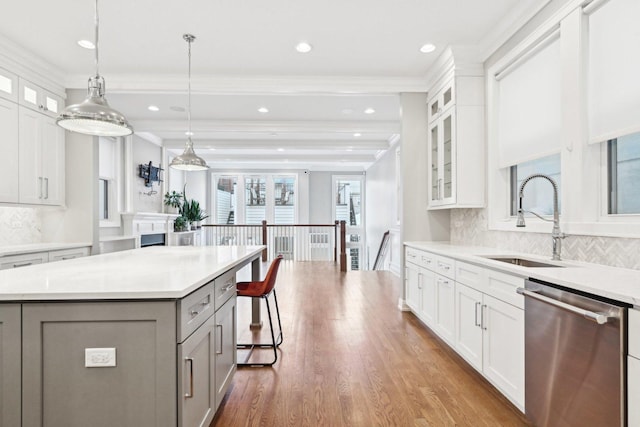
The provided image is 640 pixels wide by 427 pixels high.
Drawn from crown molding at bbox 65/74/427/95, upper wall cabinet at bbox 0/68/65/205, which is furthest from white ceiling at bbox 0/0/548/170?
upper wall cabinet at bbox 0/68/65/205

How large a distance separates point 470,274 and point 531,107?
1512 mm

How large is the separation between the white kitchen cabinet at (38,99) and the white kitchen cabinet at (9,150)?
7.0 inches

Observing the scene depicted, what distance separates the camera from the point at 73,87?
14.0ft

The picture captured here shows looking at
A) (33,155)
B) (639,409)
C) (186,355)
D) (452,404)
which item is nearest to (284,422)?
(186,355)

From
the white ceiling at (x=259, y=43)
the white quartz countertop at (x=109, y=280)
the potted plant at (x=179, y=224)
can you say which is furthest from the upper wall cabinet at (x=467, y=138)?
the potted plant at (x=179, y=224)

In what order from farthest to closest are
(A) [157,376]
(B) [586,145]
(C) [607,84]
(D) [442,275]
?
(D) [442,275] < (B) [586,145] < (C) [607,84] < (A) [157,376]

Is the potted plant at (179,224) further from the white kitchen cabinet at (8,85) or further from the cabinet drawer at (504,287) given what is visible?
the cabinet drawer at (504,287)

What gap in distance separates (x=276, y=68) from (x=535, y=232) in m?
3.17

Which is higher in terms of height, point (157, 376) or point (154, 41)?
point (154, 41)

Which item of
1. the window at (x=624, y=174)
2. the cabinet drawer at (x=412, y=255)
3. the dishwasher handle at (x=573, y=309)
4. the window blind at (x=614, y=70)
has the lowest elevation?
the cabinet drawer at (x=412, y=255)

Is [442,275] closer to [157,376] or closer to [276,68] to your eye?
[157,376]

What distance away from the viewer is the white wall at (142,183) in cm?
653

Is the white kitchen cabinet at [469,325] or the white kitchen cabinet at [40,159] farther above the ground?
the white kitchen cabinet at [40,159]

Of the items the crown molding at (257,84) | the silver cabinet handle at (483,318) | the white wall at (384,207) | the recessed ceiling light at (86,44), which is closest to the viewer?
the silver cabinet handle at (483,318)
